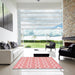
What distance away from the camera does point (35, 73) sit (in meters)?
3.18

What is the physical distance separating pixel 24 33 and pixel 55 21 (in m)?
3.79

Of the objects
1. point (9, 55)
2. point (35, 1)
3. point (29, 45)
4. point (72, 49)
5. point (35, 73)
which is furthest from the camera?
point (29, 45)

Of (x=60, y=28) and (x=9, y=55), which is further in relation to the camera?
(x=60, y=28)

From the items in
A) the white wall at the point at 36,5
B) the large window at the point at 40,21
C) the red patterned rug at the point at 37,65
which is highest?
the white wall at the point at 36,5

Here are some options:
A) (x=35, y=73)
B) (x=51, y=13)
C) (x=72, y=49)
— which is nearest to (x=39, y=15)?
(x=51, y=13)

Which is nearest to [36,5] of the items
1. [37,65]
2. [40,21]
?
[40,21]

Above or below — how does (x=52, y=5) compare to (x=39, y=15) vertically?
above

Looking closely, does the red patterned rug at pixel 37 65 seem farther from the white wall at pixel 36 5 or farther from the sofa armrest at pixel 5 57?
the white wall at pixel 36 5

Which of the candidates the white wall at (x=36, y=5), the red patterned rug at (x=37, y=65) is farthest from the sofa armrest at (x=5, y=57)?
the white wall at (x=36, y=5)

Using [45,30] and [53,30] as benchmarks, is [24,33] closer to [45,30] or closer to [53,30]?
[45,30]

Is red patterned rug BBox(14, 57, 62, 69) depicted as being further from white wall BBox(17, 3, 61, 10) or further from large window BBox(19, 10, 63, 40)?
white wall BBox(17, 3, 61, 10)

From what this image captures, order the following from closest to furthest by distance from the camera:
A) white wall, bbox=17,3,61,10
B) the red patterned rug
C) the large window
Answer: the red patterned rug, white wall, bbox=17,3,61,10, the large window

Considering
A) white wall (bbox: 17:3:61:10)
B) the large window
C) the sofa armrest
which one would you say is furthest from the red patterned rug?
white wall (bbox: 17:3:61:10)

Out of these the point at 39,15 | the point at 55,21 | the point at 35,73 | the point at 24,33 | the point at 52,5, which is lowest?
the point at 35,73
